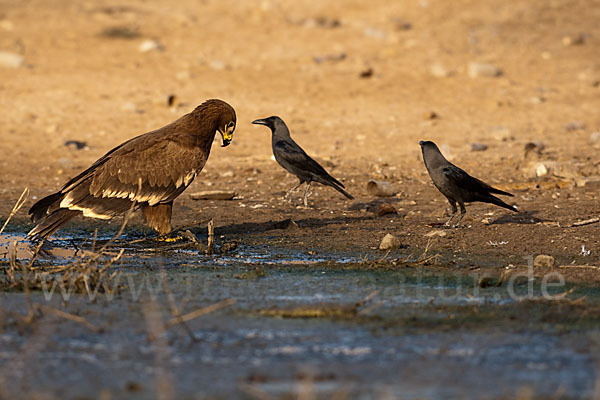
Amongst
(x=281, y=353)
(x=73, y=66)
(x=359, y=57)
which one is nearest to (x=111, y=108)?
(x=73, y=66)

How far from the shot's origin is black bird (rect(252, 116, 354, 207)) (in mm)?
8867

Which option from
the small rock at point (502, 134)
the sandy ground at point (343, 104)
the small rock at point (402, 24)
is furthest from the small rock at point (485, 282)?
the small rock at point (402, 24)

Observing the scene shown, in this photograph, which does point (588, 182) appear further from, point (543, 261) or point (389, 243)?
point (543, 261)

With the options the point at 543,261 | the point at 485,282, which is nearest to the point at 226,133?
the point at 543,261

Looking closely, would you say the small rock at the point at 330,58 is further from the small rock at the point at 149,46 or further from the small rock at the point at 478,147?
the small rock at the point at 478,147

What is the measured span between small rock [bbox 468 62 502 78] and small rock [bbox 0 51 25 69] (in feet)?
23.0

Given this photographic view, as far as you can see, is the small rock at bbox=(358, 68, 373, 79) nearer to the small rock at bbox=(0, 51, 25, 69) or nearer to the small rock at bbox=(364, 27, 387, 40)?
the small rock at bbox=(364, 27, 387, 40)

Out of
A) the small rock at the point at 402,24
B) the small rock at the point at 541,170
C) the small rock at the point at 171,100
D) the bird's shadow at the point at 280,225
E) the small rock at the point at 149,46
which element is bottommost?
the bird's shadow at the point at 280,225

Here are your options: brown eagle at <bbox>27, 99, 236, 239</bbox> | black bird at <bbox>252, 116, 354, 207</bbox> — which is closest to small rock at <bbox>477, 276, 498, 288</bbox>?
brown eagle at <bbox>27, 99, 236, 239</bbox>

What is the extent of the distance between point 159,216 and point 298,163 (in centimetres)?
203

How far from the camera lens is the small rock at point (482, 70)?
14781mm

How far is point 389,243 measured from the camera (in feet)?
22.6

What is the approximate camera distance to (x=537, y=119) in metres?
12.9

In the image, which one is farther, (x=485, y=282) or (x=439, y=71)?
(x=439, y=71)
